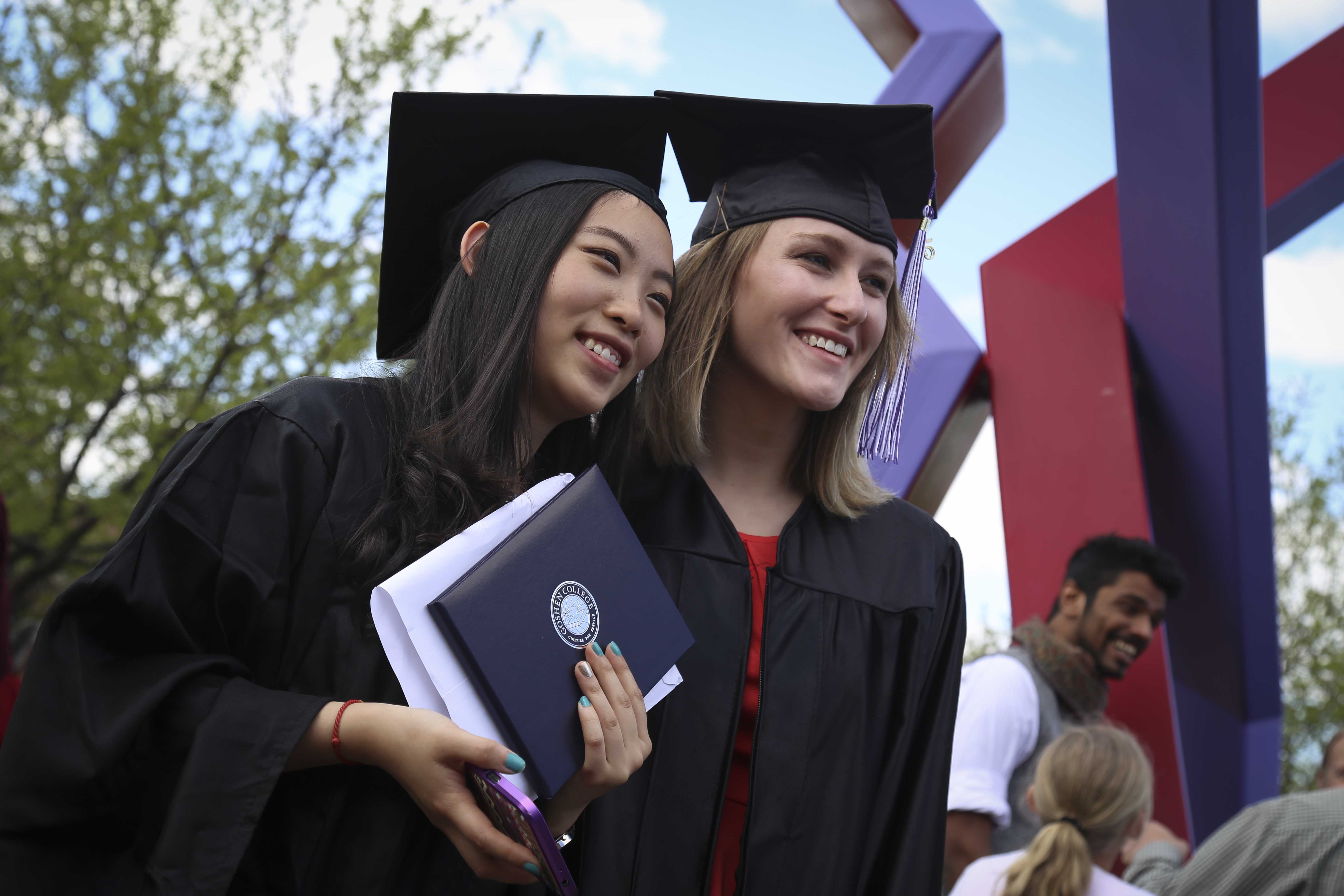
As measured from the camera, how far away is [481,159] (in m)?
2.02

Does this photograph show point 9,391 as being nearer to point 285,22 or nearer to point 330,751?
point 285,22

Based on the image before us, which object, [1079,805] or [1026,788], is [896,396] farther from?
[1026,788]

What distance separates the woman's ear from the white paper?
607 mm

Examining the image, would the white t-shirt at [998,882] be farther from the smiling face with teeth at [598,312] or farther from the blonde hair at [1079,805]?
the smiling face with teeth at [598,312]

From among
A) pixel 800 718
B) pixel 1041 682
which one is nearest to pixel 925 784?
pixel 800 718

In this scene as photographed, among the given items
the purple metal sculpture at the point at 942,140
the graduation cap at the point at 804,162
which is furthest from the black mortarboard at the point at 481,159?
the purple metal sculpture at the point at 942,140

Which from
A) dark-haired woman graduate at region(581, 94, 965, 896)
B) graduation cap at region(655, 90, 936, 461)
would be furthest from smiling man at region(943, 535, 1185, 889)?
graduation cap at region(655, 90, 936, 461)

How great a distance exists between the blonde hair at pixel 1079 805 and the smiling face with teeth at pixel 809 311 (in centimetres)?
148

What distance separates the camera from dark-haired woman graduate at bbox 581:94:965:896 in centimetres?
184

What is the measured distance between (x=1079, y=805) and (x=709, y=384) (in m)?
1.70

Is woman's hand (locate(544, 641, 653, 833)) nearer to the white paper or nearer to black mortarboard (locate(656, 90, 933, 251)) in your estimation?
the white paper

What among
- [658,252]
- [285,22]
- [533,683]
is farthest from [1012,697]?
[285,22]

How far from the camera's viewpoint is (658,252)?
1882 mm

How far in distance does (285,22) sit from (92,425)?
286 centimetres
